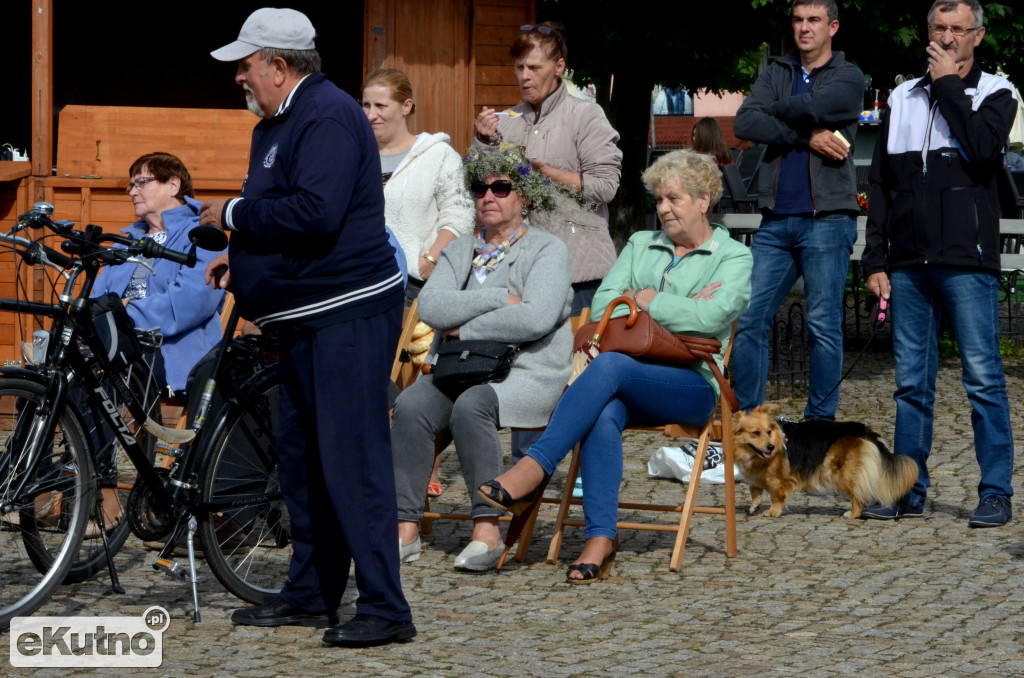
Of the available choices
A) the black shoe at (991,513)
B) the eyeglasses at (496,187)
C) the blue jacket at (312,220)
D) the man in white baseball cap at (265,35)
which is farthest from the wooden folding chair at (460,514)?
the man in white baseball cap at (265,35)

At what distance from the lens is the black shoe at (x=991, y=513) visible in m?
6.79

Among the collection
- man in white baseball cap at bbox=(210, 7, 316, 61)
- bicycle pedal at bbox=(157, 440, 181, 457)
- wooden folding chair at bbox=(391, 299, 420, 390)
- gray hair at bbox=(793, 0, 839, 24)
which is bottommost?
bicycle pedal at bbox=(157, 440, 181, 457)

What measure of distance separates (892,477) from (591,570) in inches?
73.5

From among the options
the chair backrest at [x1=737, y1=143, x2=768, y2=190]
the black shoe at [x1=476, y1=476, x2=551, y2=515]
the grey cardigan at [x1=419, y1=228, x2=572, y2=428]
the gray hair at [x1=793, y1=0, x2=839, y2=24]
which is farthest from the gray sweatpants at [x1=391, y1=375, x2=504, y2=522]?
the chair backrest at [x1=737, y1=143, x2=768, y2=190]

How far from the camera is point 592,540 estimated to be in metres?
5.94

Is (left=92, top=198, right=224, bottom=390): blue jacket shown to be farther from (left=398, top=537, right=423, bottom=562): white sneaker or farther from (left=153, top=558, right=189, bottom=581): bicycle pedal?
(left=153, top=558, right=189, bottom=581): bicycle pedal

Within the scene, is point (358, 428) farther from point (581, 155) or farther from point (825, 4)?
point (825, 4)

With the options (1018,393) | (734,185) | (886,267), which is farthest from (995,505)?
(734,185)

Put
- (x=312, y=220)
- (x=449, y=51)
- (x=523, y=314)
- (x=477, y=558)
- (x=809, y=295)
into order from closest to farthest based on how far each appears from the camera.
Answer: (x=312, y=220), (x=477, y=558), (x=523, y=314), (x=809, y=295), (x=449, y=51)

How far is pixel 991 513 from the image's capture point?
6.81m

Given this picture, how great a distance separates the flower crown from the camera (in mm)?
6383

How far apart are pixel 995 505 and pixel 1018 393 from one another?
4792 mm

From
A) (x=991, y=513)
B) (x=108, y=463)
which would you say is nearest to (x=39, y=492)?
(x=108, y=463)

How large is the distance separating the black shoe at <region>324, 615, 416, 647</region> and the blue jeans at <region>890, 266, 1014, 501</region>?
10.4 feet
